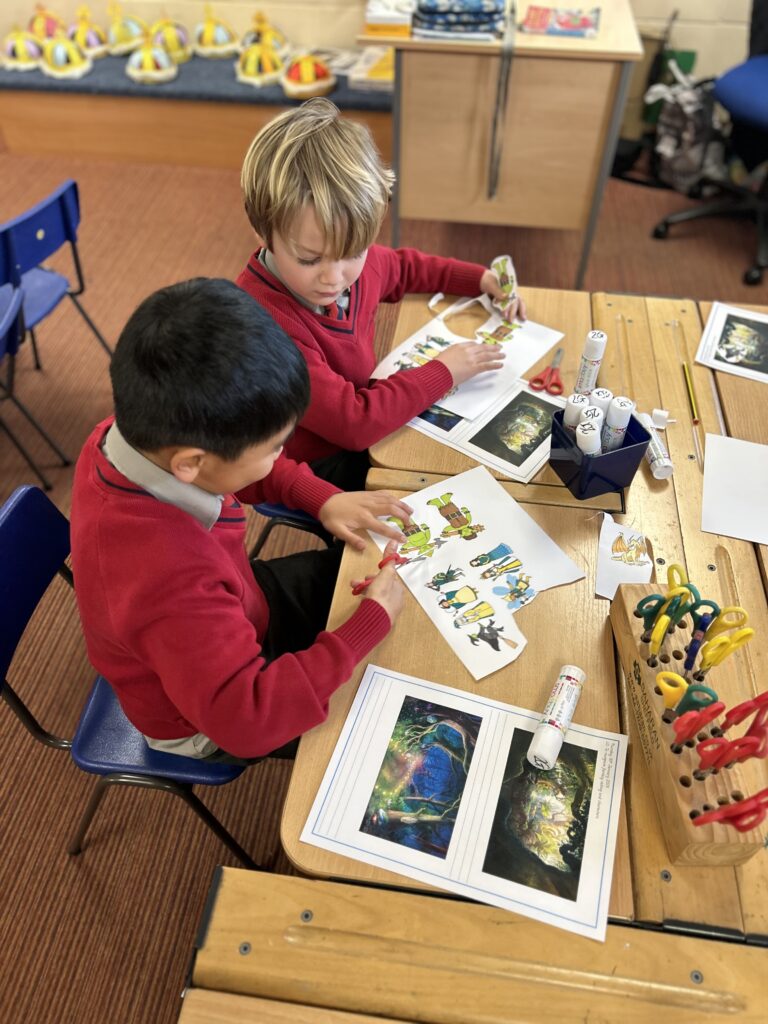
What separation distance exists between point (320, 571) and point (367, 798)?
58 cm

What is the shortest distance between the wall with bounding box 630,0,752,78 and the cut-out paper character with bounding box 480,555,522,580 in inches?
129

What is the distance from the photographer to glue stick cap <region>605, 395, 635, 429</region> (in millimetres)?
1076

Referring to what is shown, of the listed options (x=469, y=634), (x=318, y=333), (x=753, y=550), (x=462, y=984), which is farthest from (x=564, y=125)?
(x=462, y=984)

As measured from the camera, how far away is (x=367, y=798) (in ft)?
2.69

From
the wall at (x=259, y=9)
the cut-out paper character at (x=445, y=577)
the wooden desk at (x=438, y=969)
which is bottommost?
the wooden desk at (x=438, y=969)

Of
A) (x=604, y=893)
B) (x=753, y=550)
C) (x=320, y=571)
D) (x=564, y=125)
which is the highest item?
(x=564, y=125)

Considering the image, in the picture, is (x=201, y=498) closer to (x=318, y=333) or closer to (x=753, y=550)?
(x=318, y=333)

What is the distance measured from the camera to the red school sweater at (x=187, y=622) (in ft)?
2.70

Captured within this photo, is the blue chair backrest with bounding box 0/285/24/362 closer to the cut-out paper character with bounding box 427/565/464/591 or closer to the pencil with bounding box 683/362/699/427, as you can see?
the cut-out paper character with bounding box 427/565/464/591

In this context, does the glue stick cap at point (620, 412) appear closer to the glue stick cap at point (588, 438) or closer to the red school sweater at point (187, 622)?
the glue stick cap at point (588, 438)

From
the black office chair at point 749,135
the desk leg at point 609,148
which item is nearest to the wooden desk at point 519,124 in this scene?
the desk leg at point 609,148

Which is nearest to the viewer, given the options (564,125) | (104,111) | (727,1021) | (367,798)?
(727,1021)

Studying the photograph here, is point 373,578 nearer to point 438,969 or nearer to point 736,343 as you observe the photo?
point 438,969

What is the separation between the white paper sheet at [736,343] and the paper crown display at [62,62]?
10.7 ft
